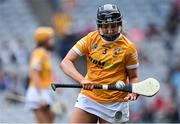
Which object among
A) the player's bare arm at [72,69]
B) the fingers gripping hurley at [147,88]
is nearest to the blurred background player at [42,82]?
the player's bare arm at [72,69]

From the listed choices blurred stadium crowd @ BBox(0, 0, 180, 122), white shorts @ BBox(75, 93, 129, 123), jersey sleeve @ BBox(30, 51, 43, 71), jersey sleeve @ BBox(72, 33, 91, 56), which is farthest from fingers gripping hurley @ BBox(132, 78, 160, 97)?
blurred stadium crowd @ BBox(0, 0, 180, 122)

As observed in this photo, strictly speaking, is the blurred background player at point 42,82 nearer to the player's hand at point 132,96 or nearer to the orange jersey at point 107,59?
the orange jersey at point 107,59

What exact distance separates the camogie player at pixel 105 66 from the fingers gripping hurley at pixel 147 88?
74 mm

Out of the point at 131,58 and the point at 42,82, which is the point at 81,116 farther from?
the point at 42,82

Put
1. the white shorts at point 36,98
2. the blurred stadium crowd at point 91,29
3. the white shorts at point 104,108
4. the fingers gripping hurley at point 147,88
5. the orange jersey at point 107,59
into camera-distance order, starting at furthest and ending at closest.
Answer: the blurred stadium crowd at point 91,29, the white shorts at point 36,98, the white shorts at point 104,108, the orange jersey at point 107,59, the fingers gripping hurley at point 147,88

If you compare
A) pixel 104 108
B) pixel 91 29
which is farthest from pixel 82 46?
pixel 91 29

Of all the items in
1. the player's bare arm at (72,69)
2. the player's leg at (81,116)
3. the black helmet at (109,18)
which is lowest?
the player's leg at (81,116)

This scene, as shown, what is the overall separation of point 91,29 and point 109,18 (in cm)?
930

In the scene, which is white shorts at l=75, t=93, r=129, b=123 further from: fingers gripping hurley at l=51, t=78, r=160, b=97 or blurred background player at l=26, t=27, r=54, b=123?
blurred background player at l=26, t=27, r=54, b=123

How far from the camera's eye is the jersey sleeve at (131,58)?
25.2 ft

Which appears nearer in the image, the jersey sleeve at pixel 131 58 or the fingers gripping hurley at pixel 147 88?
the fingers gripping hurley at pixel 147 88

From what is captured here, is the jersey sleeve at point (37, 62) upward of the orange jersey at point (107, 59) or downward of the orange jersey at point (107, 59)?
downward

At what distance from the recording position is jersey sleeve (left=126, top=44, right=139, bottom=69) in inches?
302

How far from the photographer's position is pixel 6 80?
1547 cm
